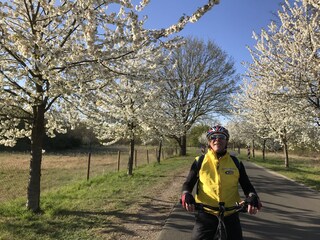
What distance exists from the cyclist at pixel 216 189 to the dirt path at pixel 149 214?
105 inches

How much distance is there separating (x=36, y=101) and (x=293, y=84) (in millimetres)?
8371

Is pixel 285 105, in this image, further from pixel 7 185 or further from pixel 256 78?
pixel 7 185

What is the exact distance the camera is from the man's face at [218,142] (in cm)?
368

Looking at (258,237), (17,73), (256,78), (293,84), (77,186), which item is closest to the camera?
(258,237)

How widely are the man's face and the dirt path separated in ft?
9.87

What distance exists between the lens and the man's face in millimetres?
3676

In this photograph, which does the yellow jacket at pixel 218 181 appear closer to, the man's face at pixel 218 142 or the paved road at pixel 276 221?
the man's face at pixel 218 142

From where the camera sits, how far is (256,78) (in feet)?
44.7

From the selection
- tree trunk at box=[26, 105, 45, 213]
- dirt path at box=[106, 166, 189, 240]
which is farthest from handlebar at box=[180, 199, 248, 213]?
tree trunk at box=[26, 105, 45, 213]

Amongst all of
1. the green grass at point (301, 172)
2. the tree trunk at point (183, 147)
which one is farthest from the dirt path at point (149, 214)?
the tree trunk at point (183, 147)

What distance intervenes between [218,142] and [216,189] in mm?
505

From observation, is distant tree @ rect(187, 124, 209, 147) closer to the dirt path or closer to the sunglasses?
the dirt path

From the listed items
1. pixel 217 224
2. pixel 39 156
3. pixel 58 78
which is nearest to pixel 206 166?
pixel 217 224

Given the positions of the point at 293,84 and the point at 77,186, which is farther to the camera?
the point at 77,186
